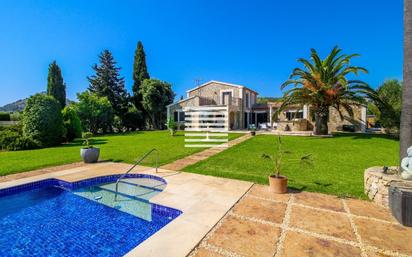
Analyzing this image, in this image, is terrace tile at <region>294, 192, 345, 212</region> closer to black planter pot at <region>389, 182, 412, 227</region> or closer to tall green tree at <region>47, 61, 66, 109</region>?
black planter pot at <region>389, 182, 412, 227</region>

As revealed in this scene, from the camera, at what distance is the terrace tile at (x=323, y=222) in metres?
3.45

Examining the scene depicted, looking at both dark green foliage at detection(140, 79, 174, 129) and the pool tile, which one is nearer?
the pool tile

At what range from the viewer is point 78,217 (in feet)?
15.4

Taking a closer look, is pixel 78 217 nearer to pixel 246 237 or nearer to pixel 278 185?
pixel 246 237

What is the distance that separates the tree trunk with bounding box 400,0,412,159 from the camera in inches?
165

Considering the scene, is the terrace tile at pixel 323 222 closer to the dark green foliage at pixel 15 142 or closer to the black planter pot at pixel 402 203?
the black planter pot at pixel 402 203

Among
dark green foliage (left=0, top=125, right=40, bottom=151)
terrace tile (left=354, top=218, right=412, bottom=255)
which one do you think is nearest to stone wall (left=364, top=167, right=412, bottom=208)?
terrace tile (left=354, top=218, right=412, bottom=255)

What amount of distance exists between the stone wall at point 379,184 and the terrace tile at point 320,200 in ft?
2.58

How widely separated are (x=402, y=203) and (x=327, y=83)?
51.0ft

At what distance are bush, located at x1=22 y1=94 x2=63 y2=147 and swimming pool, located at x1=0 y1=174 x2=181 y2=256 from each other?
10.0 metres

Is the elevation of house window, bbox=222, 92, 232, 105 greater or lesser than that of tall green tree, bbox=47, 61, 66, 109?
lesser

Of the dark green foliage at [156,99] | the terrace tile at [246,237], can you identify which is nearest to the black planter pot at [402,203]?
the terrace tile at [246,237]

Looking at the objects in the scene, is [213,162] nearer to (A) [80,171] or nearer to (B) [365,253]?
(A) [80,171]

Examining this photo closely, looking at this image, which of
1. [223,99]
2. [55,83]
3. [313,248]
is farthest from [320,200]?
[55,83]
